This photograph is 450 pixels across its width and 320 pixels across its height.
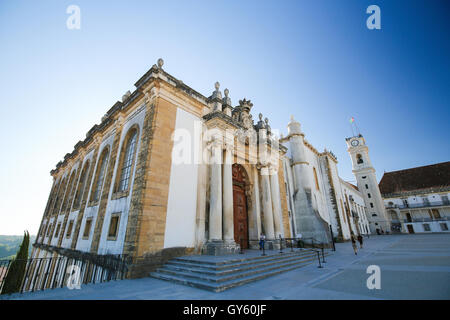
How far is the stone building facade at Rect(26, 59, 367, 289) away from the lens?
26.6 feet

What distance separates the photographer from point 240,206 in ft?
42.4

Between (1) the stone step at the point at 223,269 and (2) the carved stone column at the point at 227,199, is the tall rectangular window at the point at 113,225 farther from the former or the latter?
(2) the carved stone column at the point at 227,199

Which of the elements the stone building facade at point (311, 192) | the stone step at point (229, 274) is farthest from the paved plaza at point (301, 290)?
the stone building facade at point (311, 192)

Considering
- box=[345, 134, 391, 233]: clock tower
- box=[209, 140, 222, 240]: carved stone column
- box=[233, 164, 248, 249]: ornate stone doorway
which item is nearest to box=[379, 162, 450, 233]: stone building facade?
box=[345, 134, 391, 233]: clock tower

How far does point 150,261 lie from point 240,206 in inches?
272

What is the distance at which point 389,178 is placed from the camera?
4894 cm

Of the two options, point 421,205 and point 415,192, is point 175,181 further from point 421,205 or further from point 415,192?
point 415,192

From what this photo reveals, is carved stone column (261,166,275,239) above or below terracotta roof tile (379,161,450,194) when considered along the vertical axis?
below

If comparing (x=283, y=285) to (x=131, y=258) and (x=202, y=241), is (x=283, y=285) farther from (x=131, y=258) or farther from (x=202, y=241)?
(x=131, y=258)

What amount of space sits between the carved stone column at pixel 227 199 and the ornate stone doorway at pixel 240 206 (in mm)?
2342

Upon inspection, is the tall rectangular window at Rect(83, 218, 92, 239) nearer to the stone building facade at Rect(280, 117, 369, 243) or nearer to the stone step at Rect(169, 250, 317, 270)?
the stone step at Rect(169, 250, 317, 270)

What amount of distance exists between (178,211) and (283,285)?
5.25 m

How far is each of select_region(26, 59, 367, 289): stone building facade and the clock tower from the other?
34669 mm
